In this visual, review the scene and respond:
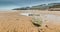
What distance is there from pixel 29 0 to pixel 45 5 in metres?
1.71

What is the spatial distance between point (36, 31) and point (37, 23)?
849 mm

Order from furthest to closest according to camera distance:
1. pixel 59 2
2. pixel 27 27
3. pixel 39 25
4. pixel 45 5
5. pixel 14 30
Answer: pixel 59 2, pixel 45 5, pixel 39 25, pixel 27 27, pixel 14 30

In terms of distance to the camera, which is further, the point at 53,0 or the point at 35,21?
the point at 53,0

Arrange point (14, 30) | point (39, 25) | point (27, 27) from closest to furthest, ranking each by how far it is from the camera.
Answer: point (14, 30) → point (27, 27) → point (39, 25)

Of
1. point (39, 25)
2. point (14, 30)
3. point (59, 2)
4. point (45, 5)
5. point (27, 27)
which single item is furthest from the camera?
point (59, 2)

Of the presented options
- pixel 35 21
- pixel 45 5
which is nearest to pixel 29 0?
pixel 45 5

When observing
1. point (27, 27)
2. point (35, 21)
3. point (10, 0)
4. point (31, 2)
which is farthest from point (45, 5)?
point (27, 27)

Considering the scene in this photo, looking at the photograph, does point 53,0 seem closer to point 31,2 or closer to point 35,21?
point 31,2

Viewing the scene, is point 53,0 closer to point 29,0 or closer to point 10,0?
point 29,0

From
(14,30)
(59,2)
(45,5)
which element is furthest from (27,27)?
(59,2)

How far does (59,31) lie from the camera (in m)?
5.34

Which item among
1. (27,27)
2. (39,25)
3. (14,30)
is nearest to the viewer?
(14,30)

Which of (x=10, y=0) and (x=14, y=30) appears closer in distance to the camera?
(x=14, y=30)

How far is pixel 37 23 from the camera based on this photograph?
594cm
